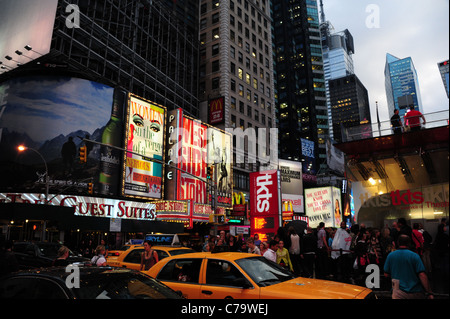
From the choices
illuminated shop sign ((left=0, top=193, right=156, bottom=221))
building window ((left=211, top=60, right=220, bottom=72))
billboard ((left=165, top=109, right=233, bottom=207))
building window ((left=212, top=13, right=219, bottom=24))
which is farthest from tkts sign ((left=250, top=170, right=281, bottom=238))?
building window ((left=212, top=13, right=219, bottom=24))

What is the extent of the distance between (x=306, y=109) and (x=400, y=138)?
109 metres

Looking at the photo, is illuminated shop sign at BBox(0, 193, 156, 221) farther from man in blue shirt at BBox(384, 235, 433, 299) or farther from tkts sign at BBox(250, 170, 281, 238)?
man in blue shirt at BBox(384, 235, 433, 299)

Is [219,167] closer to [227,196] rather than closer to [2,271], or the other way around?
[227,196]

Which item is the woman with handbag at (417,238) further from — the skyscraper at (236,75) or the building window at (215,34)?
the building window at (215,34)

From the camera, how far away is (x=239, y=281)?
19.4ft

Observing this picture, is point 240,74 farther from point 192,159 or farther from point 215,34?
point 192,159

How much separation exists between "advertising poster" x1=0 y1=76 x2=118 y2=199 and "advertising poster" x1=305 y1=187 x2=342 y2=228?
30757mm

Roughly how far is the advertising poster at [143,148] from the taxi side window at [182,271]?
26.5 m

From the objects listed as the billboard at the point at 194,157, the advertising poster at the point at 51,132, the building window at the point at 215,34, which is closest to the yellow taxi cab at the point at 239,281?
the advertising poster at the point at 51,132

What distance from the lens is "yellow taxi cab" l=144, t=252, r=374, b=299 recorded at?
5.64 meters
